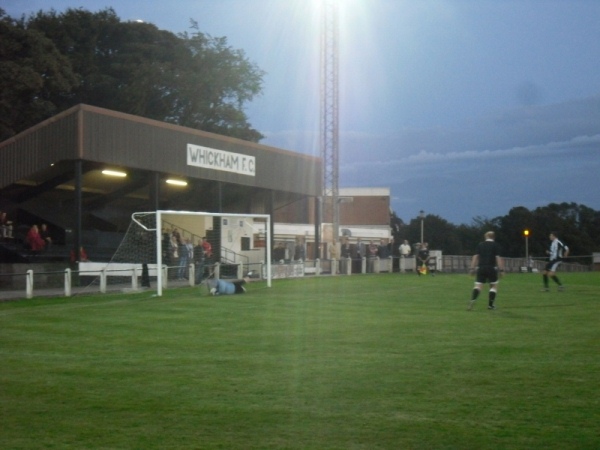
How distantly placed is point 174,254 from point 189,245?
1.11 meters

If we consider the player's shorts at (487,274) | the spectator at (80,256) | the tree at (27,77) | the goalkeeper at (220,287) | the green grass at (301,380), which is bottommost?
the green grass at (301,380)

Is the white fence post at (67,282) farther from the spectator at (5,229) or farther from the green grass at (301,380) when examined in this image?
the spectator at (5,229)

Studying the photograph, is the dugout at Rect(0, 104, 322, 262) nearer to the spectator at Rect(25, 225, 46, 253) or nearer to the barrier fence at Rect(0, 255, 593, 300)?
the spectator at Rect(25, 225, 46, 253)

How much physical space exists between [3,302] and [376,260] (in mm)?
26728

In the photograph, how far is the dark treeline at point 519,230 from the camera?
82562 millimetres

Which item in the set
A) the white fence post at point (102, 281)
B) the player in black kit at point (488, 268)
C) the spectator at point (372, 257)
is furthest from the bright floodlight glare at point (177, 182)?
the player in black kit at point (488, 268)

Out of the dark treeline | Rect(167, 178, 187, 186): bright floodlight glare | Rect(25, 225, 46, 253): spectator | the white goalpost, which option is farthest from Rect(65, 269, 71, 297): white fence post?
the dark treeline

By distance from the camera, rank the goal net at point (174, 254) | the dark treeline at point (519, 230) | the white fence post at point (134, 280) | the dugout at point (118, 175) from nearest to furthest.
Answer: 1. the white fence post at point (134, 280)
2. the goal net at point (174, 254)
3. the dugout at point (118, 175)
4. the dark treeline at point (519, 230)

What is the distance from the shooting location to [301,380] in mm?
9609

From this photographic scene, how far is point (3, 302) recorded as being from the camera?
2427 cm

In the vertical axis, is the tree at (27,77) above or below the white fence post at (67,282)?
above

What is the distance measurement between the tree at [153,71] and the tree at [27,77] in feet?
14.7

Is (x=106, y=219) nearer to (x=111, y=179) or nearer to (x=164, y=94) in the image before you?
(x=111, y=179)

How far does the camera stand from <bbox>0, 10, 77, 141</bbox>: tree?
47375 millimetres
